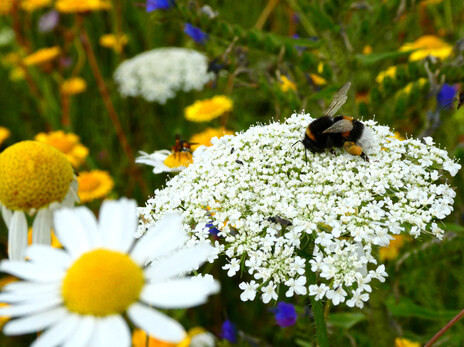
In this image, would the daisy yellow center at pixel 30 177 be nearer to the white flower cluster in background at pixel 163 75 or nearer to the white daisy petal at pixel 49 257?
the white daisy petal at pixel 49 257

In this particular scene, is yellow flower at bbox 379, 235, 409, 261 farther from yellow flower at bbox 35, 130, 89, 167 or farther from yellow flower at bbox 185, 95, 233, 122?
yellow flower at bbox 35, 130, 89, 167

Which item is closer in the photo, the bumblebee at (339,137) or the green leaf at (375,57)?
the bumblebee at (339,137)

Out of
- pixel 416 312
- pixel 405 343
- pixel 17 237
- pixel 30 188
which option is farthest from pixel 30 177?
pixel 405 343

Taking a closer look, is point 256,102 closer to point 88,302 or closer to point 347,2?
point 347,2

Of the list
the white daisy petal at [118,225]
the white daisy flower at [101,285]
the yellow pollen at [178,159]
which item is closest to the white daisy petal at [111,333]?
the white daisy flower at [101,285]

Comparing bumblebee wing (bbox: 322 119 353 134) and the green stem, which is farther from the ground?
bumblebee wing (bbox: 322 119 353 134)

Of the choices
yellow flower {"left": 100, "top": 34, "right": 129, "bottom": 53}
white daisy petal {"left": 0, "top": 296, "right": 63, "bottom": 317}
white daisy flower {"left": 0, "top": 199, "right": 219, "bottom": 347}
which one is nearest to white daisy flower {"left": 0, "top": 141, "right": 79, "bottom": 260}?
white daisy flower {"left": 0, "top": 199, "right": 219, "bottom": 347}
